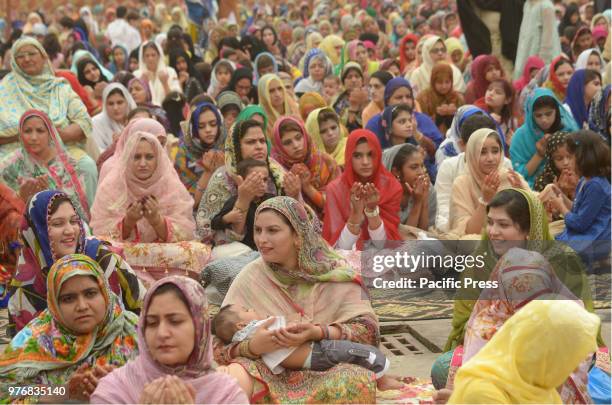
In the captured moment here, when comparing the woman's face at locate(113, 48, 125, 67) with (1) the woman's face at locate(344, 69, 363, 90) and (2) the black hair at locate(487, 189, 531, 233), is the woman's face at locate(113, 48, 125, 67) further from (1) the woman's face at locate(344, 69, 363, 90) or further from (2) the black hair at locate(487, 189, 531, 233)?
(2) the black hair at locate(487, 189, 531, 233)

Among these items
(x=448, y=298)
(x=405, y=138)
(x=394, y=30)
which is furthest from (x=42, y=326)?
(x=394, y=30)

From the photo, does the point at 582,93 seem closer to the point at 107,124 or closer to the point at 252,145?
the point at 252,145

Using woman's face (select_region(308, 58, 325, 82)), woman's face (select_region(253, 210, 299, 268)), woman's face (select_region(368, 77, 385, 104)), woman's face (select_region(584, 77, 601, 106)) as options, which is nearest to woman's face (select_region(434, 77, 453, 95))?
woman's face (select_region(368, 77, 385, 104))

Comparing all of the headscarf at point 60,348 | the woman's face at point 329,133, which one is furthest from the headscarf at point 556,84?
the headscarf at point 60,348

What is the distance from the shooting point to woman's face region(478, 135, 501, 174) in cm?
591

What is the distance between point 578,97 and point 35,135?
13.3ft

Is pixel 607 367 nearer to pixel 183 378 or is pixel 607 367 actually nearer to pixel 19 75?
pixel 183 378

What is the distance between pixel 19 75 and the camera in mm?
7523

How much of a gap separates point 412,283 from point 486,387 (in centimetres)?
351

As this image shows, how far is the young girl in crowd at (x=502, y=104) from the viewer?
26.6 feet

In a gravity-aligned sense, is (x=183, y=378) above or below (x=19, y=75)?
below

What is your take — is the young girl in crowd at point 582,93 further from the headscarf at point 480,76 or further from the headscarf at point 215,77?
the headscarf at point 215,77

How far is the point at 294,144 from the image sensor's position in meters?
6.27

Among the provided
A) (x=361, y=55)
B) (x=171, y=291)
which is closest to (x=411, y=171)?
(x=171, y=291)
